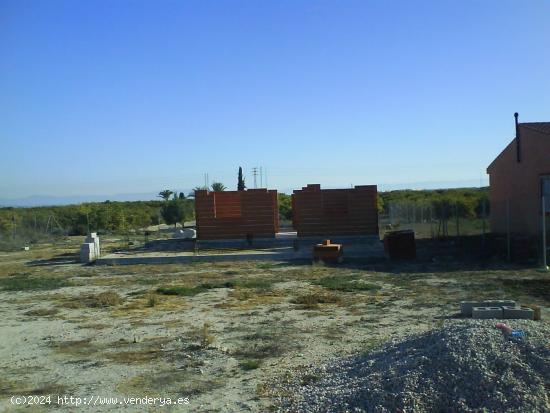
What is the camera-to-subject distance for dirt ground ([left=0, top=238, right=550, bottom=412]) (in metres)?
8.45

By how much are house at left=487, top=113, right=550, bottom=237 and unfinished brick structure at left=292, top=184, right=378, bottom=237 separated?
6.18m

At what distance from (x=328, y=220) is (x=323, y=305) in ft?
54.8

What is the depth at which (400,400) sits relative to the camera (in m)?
6.49

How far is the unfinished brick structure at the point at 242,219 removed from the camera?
31.0 metres

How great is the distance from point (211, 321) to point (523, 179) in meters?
19.7

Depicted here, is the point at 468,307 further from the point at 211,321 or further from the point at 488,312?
the point at 211,321

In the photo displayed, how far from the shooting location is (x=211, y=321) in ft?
41.9

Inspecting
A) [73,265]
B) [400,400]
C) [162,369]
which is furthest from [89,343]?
[73,265]

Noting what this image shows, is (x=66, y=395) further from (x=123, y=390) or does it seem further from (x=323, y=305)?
(x=323, y=305)

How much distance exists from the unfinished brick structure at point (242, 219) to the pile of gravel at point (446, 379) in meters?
23.0

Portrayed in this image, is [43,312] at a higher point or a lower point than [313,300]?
lower

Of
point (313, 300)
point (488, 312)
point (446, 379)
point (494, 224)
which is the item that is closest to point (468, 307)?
point (488, 312)

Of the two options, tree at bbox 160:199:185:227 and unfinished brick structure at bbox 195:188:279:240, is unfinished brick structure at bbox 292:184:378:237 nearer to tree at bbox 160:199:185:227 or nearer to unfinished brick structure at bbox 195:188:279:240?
unfinished brick structure at bbox 195:188:279:240

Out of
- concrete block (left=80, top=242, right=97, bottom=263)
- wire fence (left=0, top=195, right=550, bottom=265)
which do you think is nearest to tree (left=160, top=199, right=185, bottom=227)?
wire fence (left=0, top=195, right=550, bottom=265)
